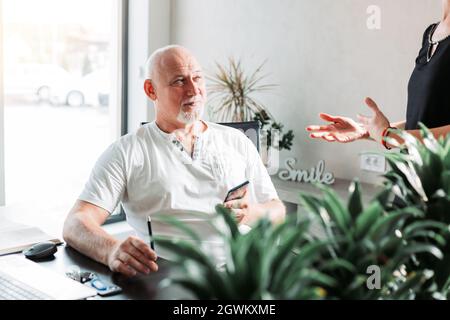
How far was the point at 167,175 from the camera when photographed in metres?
2.40

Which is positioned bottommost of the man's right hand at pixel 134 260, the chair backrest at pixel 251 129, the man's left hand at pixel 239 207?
the man's right hand at pixel 134 260

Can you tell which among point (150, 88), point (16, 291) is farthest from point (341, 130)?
point (16, 291)

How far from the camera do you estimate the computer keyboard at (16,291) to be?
148cm

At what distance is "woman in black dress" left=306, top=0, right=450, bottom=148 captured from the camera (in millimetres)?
2188

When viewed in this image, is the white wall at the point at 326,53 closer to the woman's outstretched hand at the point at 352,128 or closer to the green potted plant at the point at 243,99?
the green potted plant at the point at 243,99

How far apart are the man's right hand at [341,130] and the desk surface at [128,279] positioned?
747 millimetres

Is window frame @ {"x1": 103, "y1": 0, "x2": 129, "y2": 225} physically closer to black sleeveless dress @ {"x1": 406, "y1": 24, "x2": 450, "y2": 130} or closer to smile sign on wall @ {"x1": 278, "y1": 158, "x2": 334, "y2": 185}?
smile sign on wall @ {"x1": 278, "y1": 158, "x2": 334, "y2": 185}

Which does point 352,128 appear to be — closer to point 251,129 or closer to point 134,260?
point 251,129

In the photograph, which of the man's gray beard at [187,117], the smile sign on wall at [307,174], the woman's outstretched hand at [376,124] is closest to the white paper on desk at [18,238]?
the man's gray beard at [187,117]

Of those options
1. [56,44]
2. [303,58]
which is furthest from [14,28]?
[303,58]

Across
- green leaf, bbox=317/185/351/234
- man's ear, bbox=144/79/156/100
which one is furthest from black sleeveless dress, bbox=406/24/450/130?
green leaf, bbox=317/185/351/234

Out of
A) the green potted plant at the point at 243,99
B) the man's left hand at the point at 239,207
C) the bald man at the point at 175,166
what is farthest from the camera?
the green potted plant at the point at 243,99
